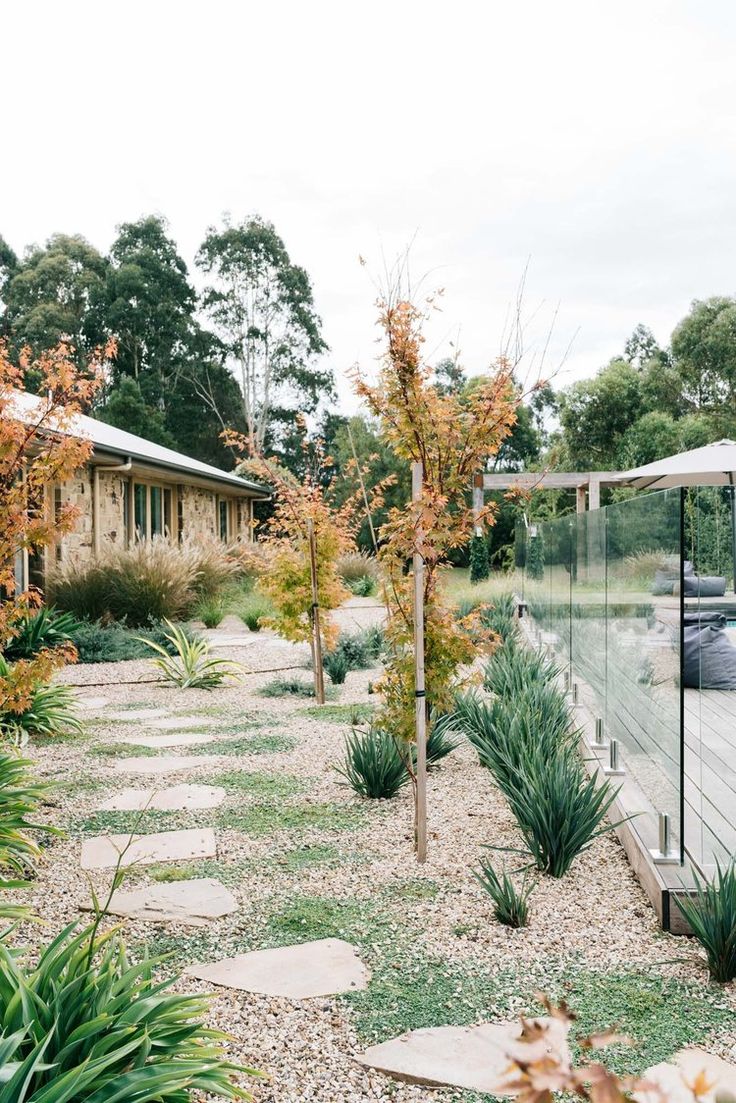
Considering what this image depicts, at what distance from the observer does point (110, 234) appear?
34344 millimetres

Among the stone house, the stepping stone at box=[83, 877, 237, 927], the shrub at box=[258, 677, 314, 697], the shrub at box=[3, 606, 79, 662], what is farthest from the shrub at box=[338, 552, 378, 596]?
the stepping stone at box=[83, 877, 237, 927]

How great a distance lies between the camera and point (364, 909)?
358cm

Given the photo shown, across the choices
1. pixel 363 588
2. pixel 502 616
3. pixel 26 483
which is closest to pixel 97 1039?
pixel 26 483

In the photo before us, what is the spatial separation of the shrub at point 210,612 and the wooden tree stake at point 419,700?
388 inches

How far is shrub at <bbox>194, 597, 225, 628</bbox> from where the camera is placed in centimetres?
1388

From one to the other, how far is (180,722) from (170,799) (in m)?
2.22

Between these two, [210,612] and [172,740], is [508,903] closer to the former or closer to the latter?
[172,740]

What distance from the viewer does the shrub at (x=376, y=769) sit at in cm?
505

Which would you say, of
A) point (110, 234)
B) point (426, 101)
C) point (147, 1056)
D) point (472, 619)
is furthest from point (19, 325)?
point (147, 1056)

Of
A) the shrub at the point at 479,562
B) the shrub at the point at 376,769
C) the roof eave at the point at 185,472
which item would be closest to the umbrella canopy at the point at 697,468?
the shrub at the point at 376,769

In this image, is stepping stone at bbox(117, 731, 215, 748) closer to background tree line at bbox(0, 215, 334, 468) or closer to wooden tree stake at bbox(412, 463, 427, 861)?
wooden tree stake at bbox(412, 463, 427, 861)

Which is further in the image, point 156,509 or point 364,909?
point 156,509

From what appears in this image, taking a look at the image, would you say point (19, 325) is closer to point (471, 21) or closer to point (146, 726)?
point (471, 21)

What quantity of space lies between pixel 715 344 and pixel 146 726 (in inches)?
1010
